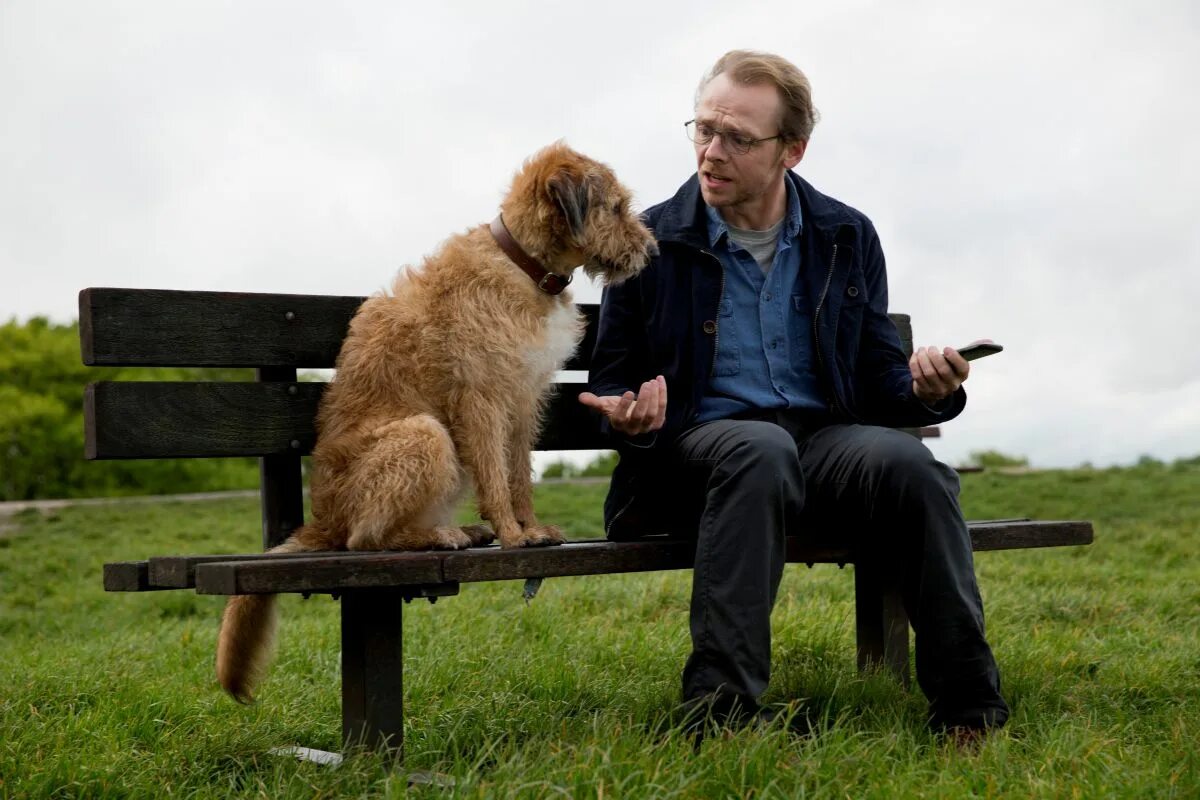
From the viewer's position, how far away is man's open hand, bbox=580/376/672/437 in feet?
13.2

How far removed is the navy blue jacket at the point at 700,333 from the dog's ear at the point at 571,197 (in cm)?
45

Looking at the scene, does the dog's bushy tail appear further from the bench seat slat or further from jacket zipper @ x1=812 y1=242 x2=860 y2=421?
jacket zipper @ x1=812 y1=242 x2=860 y2=421

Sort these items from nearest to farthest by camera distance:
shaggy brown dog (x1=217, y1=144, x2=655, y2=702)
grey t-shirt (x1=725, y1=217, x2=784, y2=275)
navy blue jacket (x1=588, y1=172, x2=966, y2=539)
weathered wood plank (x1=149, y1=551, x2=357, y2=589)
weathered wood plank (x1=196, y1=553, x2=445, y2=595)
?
weathered wood plank (x1=196, y1=553, x2=445, y2=595), weathered wood plank (x1=149, y1=551, x2=357, y2=589), shaggy brown dog (x1=217, y1=144, x2=655, y2=702), navy blue jacket (x1=588, y1=172, x2=966, y2=539), grey t-shirt (x1=725, y1=217, x2=784, y2=275)

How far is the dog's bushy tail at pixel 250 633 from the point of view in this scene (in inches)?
162

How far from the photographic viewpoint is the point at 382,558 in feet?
11.6

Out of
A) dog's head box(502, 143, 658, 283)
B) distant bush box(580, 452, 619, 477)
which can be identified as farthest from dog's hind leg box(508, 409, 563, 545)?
distant bush box(580, 452, 619, 477)

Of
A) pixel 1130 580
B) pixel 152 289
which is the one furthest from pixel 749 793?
pixel 1130 580

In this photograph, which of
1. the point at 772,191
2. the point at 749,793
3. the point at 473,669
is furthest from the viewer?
the point at 473,669

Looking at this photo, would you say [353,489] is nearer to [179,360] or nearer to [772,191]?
[179,360]

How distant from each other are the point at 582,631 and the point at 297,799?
263 cm

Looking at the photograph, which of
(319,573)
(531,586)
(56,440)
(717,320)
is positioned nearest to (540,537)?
(531,586)

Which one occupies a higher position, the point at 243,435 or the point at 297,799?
the point at 243,435

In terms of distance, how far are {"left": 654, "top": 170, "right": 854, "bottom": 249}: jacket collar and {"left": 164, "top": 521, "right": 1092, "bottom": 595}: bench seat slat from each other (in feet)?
3.65

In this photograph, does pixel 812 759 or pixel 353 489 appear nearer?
pixel 812 759
